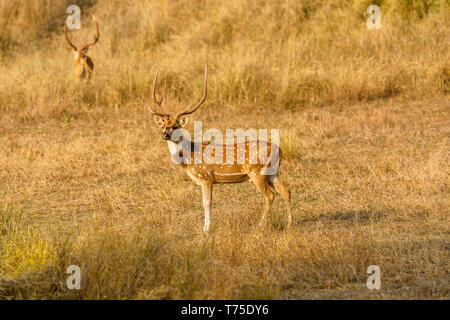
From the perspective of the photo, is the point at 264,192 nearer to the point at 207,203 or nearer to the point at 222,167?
the point at 222,167

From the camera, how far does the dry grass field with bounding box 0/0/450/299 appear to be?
580 cm

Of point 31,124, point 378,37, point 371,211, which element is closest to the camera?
point 371,211

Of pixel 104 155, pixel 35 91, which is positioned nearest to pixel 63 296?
pixel 104 155

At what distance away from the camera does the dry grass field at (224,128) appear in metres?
5.80

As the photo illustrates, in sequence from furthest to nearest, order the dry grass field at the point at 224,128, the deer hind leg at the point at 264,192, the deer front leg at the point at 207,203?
1. the deer hind leg at the point at 264,192
2. the deer front leg at the point at 207,203
3. the dry grass field at the point at 224,128

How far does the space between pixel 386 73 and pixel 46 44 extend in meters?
10.1

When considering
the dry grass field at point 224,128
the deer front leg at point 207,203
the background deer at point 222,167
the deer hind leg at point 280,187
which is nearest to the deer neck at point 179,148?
the background deer at point 222,167

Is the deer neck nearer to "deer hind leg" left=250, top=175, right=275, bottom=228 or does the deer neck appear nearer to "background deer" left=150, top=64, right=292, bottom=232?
"background deer" left=150, top=64, right=292, bottom=232

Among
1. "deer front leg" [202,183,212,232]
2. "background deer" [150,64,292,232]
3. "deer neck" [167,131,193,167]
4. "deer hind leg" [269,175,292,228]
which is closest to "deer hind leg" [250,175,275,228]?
"background deer" [150,64,292,232]

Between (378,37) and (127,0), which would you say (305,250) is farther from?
(127,0)

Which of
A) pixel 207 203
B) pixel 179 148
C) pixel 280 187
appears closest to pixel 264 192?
pixel 280 187

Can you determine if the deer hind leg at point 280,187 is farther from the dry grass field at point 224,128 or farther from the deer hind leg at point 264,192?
the dry grass field at point 224,128

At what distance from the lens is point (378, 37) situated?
16.6 metres

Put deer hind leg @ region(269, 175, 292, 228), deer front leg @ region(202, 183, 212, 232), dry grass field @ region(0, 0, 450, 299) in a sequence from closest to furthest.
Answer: dry grass field @ region(0, 0, 450, 299), deer front leg @ region(202, 183, 212, 232), deer hind leg @ region(269, 175, 292, 228)
